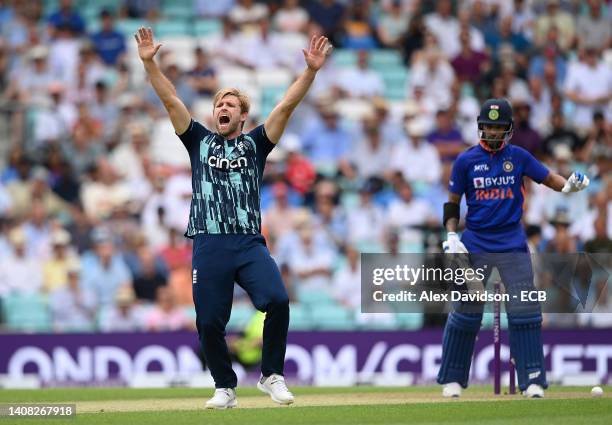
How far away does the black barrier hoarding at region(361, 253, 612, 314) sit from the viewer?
10.9m

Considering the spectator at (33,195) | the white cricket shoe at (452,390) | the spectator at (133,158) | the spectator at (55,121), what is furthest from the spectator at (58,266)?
the white cricket shoe at (452,390)

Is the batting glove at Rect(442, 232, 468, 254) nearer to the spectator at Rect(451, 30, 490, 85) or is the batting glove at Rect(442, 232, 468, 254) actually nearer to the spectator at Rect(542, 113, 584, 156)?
the spectator at Rect(542, 113, 584, 156)

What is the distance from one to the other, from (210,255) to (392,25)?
12.2 m

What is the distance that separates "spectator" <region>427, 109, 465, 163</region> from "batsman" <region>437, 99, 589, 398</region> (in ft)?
25.9

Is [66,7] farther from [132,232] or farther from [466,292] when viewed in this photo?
[466,292]

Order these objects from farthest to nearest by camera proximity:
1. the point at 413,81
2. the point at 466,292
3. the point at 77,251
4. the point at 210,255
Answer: the point at 413,81 < the point at 77,251 < the point at 466,292 < the point at 210,255

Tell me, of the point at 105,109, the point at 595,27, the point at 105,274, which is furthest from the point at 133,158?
the point at 595,27

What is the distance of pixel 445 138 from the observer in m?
19.0

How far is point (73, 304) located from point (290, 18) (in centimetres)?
634

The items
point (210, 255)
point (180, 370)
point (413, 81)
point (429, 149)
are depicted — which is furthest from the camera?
point (413, 81)

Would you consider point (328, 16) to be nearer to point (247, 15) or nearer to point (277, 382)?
point (247, 15)

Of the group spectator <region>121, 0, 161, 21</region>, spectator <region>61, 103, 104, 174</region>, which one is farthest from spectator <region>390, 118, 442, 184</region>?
spectator <region>121, 0, 161, 21</region>

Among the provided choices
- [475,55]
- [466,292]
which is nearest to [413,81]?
[475,55]

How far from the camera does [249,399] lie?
36.6ft
